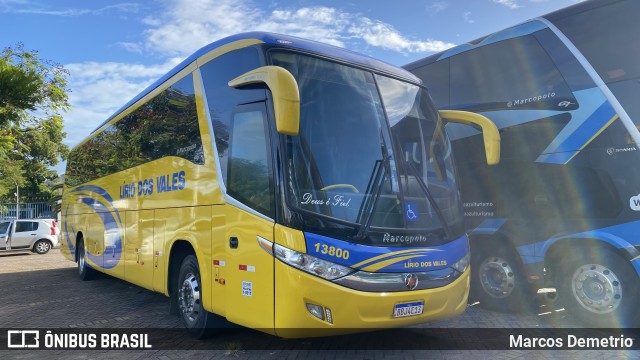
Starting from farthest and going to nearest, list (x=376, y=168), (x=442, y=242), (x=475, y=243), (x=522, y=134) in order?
(x=475, y=243)
(x=522, y=134)
(x=442, y=242)
(x=376, y=168)

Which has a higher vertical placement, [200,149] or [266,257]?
[200,149]

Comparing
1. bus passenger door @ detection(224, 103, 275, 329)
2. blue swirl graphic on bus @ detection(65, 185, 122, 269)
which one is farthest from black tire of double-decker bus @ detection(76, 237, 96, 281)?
bus passenger door @ detection(224, 103, 275, 329)

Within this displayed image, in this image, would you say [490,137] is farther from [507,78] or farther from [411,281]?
[411,281]

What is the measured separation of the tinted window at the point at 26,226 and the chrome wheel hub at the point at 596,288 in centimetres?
2132

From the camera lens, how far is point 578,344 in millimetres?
5508

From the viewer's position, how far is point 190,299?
5.90m

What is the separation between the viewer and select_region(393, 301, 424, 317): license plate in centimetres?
440

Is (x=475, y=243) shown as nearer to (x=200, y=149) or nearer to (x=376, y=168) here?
(x=376, y=168)

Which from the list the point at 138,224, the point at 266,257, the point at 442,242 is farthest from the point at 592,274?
the point at 138,224

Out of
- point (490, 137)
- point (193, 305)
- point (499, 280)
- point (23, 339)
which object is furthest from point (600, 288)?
point (23, 339)

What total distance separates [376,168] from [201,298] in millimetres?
2704

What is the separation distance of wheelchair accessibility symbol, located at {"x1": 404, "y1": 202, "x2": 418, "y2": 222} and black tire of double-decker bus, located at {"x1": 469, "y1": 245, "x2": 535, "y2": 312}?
9.67 feet

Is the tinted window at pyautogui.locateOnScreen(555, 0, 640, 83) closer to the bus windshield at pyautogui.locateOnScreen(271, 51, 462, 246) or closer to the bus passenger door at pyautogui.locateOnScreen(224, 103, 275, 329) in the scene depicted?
the bus windshield at pyautogui.locateOnScreen(271, 51, 462, 246)

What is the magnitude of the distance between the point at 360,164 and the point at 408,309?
1496 millimetres
